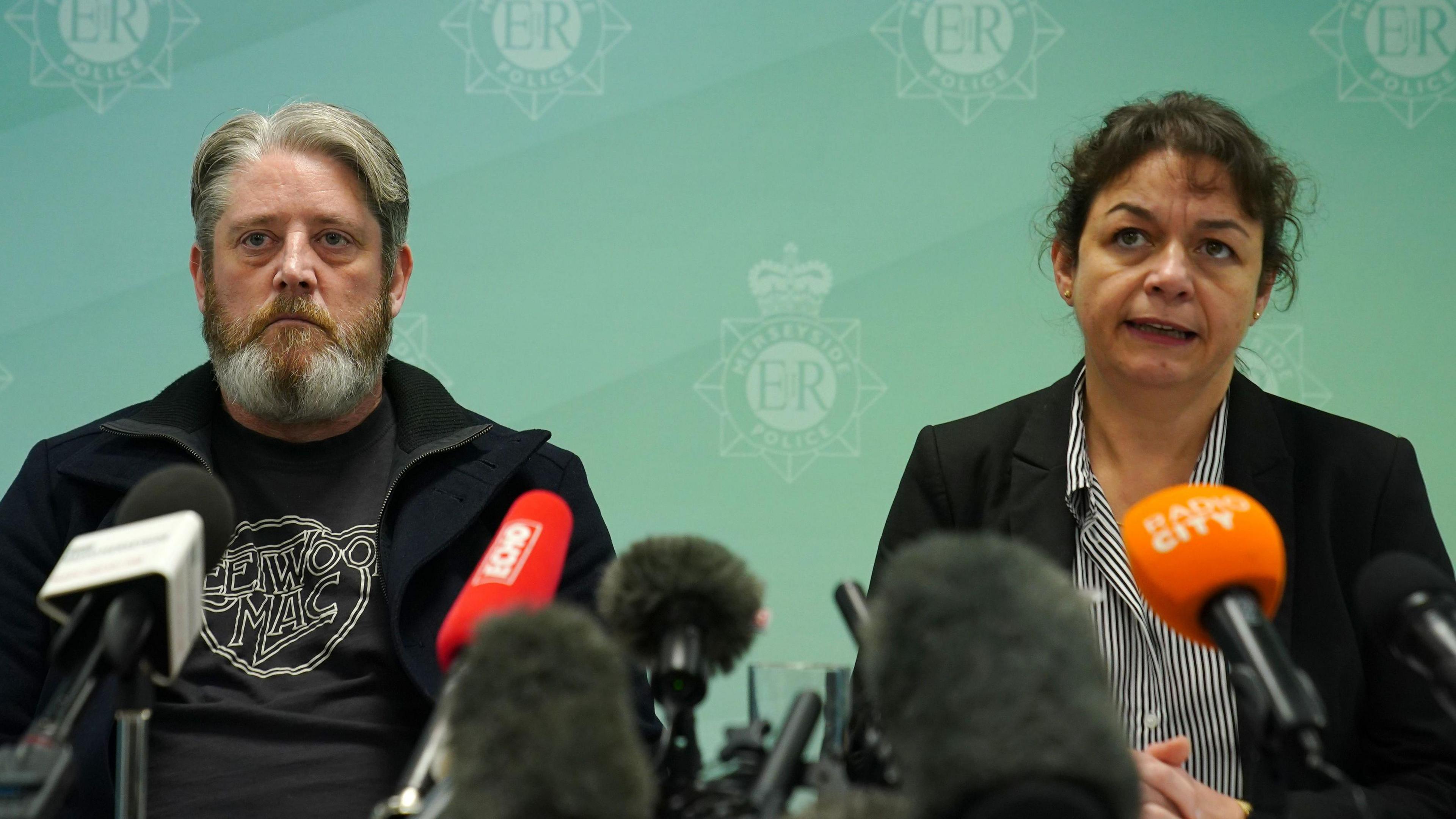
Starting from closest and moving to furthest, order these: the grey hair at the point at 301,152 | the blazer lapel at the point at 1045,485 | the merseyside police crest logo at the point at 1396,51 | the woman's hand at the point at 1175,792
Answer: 1. the woman's hand at the point at 1175,792
2. the blazer lapel at the point at 1045,485
3. the grey hair at the point at 301,152
4. the merseyside police crest logo at the point at 1396,51

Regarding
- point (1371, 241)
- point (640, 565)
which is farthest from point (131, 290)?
point (1371, 241)

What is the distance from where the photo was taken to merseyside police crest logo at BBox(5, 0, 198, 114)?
2.75 metres

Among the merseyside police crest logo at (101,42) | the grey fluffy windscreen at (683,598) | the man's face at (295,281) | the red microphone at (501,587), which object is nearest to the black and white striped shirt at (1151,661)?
the grey fluffy windscreen at (683,598)

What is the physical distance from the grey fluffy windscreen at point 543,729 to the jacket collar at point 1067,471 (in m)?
1.20

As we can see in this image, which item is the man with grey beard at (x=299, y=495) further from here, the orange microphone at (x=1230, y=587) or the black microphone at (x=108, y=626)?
the orange microphone at (x=1230, y=587)

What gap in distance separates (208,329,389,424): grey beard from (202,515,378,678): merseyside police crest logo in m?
0.19

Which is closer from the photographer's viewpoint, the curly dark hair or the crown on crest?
the curly dark hair

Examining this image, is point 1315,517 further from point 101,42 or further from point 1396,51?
point 101,42

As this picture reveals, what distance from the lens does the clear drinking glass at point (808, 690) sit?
113 cm

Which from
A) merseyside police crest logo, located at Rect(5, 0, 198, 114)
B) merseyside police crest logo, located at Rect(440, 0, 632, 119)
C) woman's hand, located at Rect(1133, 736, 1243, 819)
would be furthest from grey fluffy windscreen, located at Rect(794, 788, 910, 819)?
merseyside police crest logo, located at Rect(5, 0, 198, 114)

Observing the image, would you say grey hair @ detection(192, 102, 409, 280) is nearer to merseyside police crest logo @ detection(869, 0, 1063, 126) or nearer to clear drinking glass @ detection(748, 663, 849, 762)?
merseyside police crest logo @ detection(869, 0, 1063, 126)

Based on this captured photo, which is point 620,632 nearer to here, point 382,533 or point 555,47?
point 382,533

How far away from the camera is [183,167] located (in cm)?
276

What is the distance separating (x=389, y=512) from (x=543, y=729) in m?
1.32
